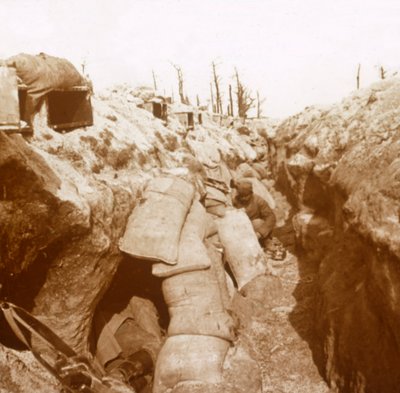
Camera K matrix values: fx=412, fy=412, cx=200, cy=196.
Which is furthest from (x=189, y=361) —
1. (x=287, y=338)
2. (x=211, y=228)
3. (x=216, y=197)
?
(x=216, y=197)

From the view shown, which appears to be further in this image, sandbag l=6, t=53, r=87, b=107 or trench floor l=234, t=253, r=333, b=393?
sandbag l=6, t=53, r=87, b=107

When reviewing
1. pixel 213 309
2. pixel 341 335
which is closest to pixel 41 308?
pixel 213 309

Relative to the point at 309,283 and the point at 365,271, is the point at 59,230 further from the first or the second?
the point at 309,283

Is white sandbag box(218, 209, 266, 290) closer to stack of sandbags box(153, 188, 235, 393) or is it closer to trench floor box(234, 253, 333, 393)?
trench floor box(234, 253, 333, 393)

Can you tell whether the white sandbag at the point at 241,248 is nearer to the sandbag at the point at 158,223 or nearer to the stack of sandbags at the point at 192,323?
the stack of sandbags at the point at 192,323

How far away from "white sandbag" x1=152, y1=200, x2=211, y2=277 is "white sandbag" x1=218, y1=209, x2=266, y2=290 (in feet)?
2.97

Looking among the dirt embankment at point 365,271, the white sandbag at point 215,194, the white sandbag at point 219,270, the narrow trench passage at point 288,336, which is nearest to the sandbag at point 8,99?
the white sandbag at point 219,270

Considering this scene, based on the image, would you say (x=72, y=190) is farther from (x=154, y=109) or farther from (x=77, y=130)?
(x=154, y=109)

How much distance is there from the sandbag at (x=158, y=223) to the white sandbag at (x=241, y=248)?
3.59ft

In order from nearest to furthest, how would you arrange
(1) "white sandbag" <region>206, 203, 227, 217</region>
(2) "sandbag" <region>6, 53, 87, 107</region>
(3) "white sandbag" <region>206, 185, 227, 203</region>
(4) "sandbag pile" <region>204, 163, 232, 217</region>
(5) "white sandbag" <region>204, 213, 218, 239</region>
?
(2) "sandbag" <region>6, 53, 87, 107</region>, (5) "white sandbag" <region>204, 213, 218, 239</region>, (1) "white sandbag" <region>206, 203, 227, 217</region>, (4) "sandbag pile" <region>204, 163, 232, 217</region>, (3) "white sandbag" <region>206, 185, 227, 203</region>

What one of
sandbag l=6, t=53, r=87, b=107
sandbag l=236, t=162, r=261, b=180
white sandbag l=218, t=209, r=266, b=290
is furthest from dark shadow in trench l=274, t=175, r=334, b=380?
sandbag l=6, t=53, r=87, b=107

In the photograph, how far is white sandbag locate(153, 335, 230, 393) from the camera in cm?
392

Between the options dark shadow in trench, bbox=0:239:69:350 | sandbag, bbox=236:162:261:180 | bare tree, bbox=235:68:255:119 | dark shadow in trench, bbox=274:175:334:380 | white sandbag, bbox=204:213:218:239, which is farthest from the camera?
bare tree, bbox=235:68:255:119

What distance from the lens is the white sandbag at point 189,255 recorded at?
186 inches
